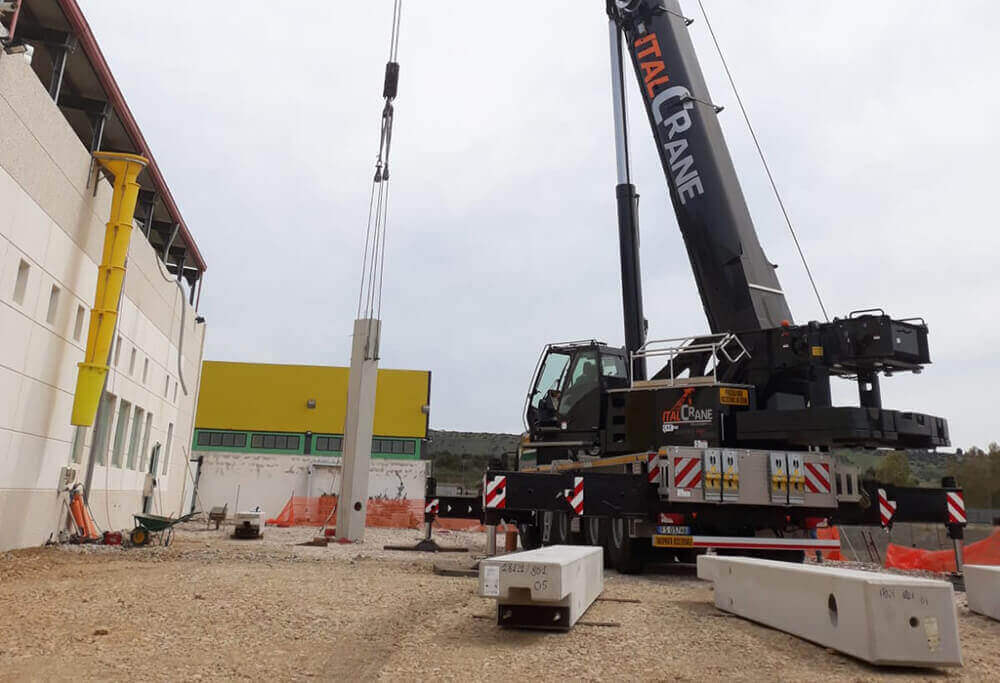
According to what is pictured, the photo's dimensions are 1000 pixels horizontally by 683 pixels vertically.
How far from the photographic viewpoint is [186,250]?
22906 mm

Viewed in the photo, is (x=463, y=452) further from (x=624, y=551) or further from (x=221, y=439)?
(x=624, y=551)

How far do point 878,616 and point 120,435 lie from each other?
16631 millimetres

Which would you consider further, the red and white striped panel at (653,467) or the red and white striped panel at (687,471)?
the red and white striped panel at (653,467)

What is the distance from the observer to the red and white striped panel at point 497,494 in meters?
9.66

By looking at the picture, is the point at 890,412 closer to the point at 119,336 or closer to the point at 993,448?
the point at 119,336

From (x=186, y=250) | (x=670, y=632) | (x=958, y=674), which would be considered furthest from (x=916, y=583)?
(x=186, y=250)

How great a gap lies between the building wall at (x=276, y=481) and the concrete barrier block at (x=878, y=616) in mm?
27569

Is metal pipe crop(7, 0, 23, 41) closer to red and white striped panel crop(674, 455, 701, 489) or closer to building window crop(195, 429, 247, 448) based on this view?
red and white striped panel crop(674, 455, 701, 489)

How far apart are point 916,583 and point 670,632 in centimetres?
179

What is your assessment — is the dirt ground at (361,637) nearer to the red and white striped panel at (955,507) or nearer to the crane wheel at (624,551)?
the crane wheel at (624,551)

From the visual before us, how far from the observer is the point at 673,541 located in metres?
9.35

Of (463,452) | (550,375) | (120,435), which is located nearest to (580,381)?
(550,375)

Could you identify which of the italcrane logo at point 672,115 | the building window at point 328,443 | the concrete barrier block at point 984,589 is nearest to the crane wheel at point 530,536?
the italcrane logo at point 672,115

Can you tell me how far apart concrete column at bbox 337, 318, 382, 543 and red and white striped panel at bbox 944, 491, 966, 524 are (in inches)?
439
